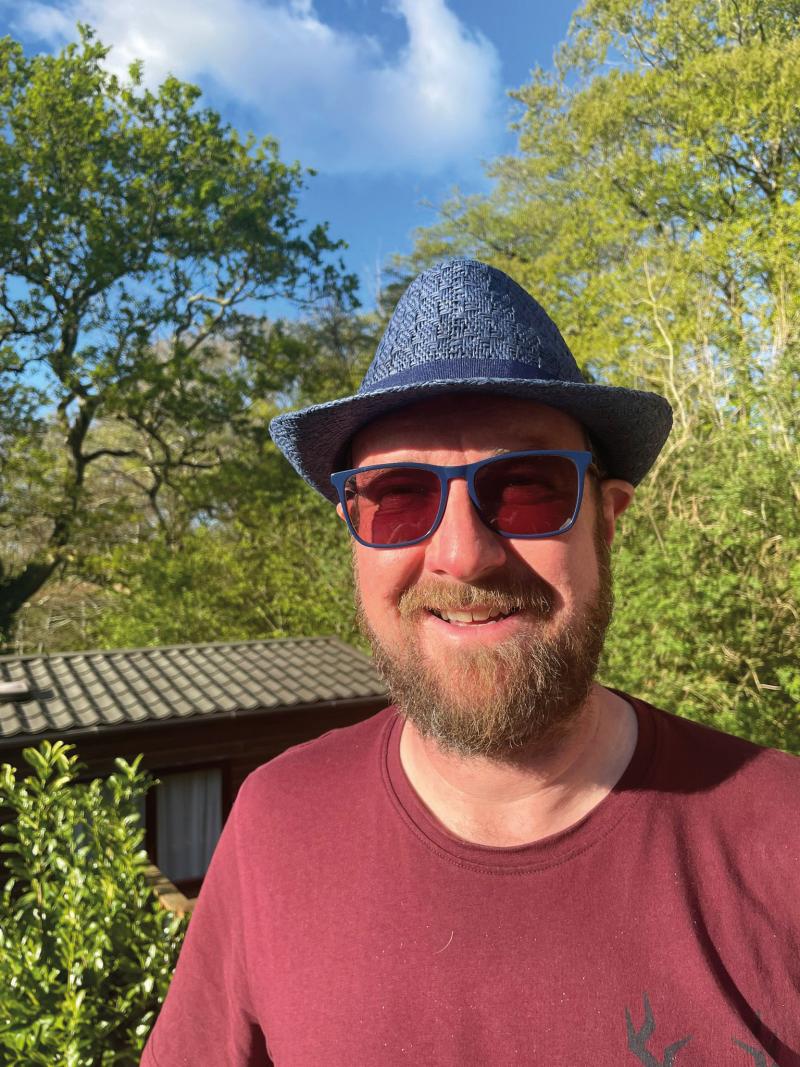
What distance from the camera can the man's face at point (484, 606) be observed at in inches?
51.1

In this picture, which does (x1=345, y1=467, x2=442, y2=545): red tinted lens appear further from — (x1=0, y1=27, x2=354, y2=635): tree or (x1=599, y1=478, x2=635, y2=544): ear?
(x1=0, y1=27, x2=354, y2=635): tree

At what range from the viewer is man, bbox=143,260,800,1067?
1174mm

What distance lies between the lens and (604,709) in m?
1.49

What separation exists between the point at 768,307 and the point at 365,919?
39.6 ft

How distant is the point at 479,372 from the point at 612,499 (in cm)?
42

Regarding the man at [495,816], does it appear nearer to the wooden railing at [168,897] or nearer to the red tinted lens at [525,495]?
the red tinted lens at [525,495]

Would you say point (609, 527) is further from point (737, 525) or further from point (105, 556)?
point (105, 556)

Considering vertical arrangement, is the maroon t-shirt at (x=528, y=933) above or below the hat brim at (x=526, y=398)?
below

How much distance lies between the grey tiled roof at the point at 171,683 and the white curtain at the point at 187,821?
93cm

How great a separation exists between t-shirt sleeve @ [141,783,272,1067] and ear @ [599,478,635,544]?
3.09 feet

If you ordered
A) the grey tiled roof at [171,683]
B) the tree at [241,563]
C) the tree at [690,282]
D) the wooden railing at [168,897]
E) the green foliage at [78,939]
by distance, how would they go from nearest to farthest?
the green foliage at [78,939] < the wooden railing at [168,897] < the grey tiled roof at [171,683] < the tree at [690,282] < the tree at [241,563]

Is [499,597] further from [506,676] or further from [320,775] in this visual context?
[320,775]

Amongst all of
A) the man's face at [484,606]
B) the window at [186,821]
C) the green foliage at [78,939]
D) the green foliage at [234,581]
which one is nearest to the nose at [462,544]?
the man's face at [484,606]

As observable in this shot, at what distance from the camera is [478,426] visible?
4.50ft
